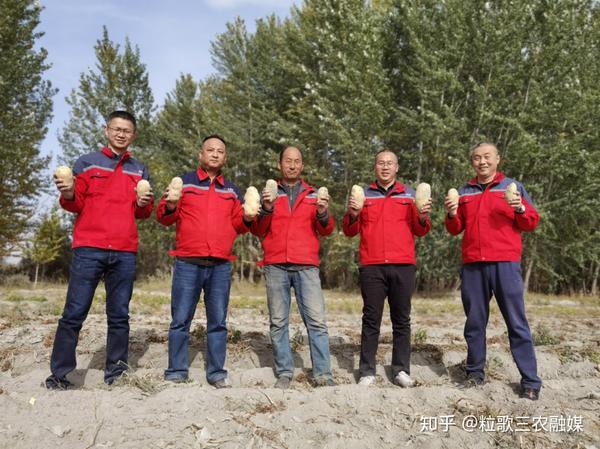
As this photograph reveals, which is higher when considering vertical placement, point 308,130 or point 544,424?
point 308,130

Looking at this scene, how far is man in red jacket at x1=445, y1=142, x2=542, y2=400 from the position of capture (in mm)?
4324

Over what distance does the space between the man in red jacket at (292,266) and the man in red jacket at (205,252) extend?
316 millimetres

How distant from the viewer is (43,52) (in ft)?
57.6

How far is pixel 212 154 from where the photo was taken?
4.48m

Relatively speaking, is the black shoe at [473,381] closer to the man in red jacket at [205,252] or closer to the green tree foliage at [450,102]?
the man in red jacket at [205,252]

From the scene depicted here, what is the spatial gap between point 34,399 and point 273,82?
745 inches

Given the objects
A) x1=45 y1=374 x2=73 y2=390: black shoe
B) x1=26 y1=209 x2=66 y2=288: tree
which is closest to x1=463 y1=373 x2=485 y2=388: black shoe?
x1=45 y1=374 x2=73 y2=390: black shoe

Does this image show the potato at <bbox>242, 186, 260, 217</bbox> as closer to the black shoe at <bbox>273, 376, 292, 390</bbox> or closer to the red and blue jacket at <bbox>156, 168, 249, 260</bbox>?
the red and blue jacket at <bbox>156, 168, 249, 260</bbox>

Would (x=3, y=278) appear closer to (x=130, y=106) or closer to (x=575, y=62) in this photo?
(x=130, y=106)

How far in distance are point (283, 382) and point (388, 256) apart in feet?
4.93

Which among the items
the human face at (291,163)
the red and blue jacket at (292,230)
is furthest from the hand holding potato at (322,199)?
the human face at (291,163)

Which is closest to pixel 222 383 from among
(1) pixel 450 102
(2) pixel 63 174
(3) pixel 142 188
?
(3) pixel 142 188

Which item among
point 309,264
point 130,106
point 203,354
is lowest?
point 203,354

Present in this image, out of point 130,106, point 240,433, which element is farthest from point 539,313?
point 130,106
